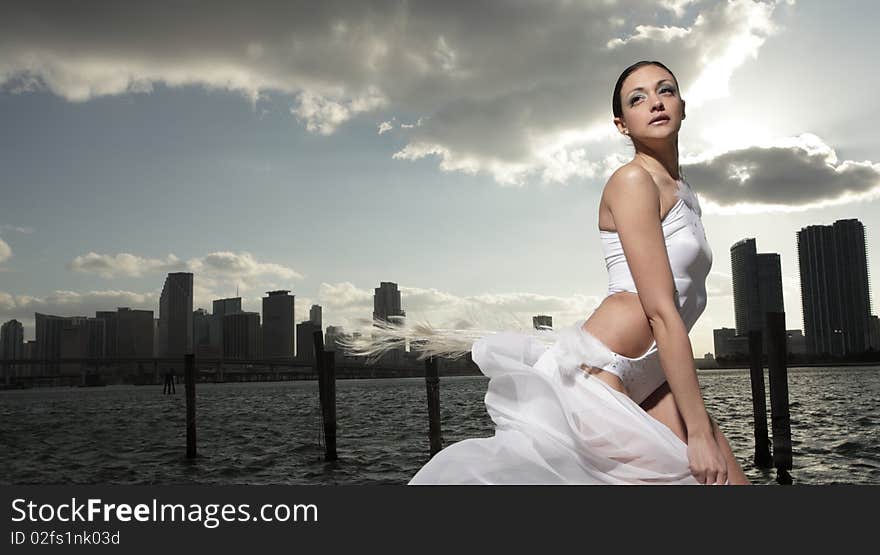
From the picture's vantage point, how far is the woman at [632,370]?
6.52 ft

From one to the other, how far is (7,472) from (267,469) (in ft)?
29.6

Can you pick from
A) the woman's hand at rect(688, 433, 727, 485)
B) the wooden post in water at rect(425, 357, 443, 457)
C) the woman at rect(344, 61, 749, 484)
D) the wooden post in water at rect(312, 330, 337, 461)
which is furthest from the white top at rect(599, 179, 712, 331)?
the wooden post in water at rect(312, 330, 337, 461)

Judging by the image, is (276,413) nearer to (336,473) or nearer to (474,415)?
(474,415)

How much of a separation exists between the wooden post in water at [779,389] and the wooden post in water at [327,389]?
1052 cm

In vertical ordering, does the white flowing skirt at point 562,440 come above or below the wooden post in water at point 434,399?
above

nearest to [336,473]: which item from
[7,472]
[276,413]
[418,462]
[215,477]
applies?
[418,462]

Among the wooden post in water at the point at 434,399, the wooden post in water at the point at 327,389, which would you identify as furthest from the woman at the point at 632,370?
the wooden post in water at the point at 327,389

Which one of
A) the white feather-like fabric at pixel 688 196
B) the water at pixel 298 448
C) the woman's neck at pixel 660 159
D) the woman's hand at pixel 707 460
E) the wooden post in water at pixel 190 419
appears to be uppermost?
the woman's neck at pixel 660 159

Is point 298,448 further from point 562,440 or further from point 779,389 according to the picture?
point 562,440

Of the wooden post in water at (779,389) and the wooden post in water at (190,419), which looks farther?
the wooden post in water at (190,419)

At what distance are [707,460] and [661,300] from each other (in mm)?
422

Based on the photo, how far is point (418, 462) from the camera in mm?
19703

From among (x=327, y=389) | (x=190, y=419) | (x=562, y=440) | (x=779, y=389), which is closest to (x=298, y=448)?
(x=190, y=419)

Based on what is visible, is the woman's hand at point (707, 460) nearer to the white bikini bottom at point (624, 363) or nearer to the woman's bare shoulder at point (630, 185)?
the white bikini bottom at point (624, 363)
